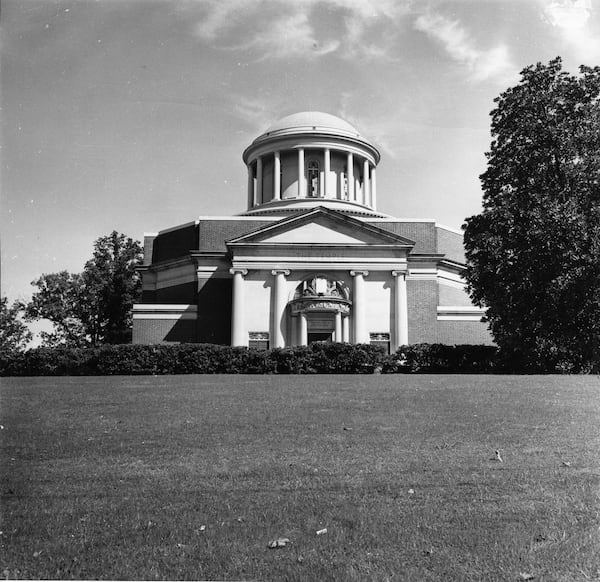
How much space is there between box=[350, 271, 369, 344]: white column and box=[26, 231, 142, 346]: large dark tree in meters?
25.3

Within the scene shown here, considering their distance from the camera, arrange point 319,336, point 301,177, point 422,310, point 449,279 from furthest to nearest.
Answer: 1. point 301,177
2. point 449,279
3. point 422,310
4. point 319,336

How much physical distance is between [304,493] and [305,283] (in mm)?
36505

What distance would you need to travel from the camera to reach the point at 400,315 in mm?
44938

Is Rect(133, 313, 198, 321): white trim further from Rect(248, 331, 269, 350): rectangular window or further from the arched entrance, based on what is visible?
the arched entrance

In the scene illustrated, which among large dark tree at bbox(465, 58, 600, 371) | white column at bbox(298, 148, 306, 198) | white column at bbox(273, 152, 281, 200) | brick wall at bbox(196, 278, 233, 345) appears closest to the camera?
→ large dark tree at bbox(465, 58, 600, 371)

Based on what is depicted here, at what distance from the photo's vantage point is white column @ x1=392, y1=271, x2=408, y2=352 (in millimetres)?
44719

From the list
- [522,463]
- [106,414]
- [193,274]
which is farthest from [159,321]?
[522,463]

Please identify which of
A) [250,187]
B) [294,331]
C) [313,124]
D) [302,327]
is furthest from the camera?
[250,187]

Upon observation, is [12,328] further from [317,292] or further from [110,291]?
[317,292]

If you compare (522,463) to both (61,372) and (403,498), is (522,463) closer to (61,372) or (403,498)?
(403,498)

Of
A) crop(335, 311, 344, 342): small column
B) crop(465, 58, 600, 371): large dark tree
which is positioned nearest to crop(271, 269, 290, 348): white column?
crop(335, 311, 344, 342): small column

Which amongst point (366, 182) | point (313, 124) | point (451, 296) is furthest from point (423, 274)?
point (313, 124)

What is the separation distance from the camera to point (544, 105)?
29094 mm

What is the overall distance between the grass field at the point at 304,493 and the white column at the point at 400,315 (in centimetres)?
2918
